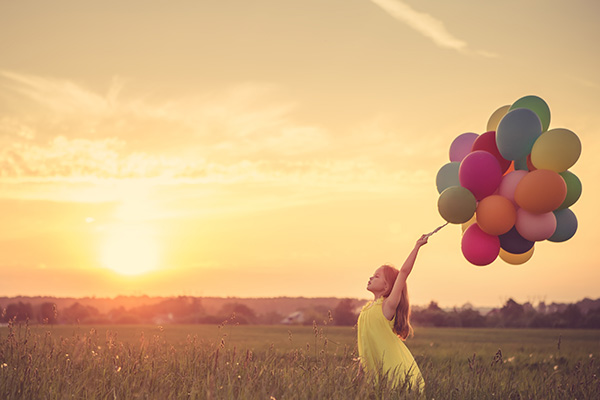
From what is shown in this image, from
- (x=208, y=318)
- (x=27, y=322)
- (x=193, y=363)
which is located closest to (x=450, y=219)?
(x=193, y=363)

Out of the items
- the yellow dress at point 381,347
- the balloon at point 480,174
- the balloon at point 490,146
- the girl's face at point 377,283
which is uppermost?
the balloon at point 490,146

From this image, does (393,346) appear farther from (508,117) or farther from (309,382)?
(508,117)

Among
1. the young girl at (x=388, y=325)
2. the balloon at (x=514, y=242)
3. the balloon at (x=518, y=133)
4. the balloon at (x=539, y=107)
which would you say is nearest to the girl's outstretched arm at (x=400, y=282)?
the young girl at (x=388, y=325)

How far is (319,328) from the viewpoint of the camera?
705 centimetres

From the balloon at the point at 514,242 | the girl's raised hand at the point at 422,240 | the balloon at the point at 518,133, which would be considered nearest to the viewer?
the girl's raised hand at the point at 422,240

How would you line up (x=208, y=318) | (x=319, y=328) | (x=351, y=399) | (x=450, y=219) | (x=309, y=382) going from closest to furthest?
(x=351, y=399) < (x=309, y=382) < (x=450, y=219) < (x=319, y=328) < (x=208, y=318)

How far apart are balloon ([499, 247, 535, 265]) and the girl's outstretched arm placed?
1.98 meters

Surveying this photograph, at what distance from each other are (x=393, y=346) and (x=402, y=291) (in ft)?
2.02

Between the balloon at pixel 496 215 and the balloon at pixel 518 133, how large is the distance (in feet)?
1.97

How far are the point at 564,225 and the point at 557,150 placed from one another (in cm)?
103

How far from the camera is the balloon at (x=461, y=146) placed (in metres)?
7.75

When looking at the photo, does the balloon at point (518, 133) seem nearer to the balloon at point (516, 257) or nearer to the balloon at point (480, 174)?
the balloon at point (480, 174)

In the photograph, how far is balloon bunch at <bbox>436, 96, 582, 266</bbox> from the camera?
21.2ft

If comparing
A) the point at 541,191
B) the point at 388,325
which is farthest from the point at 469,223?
the point at 388,325
